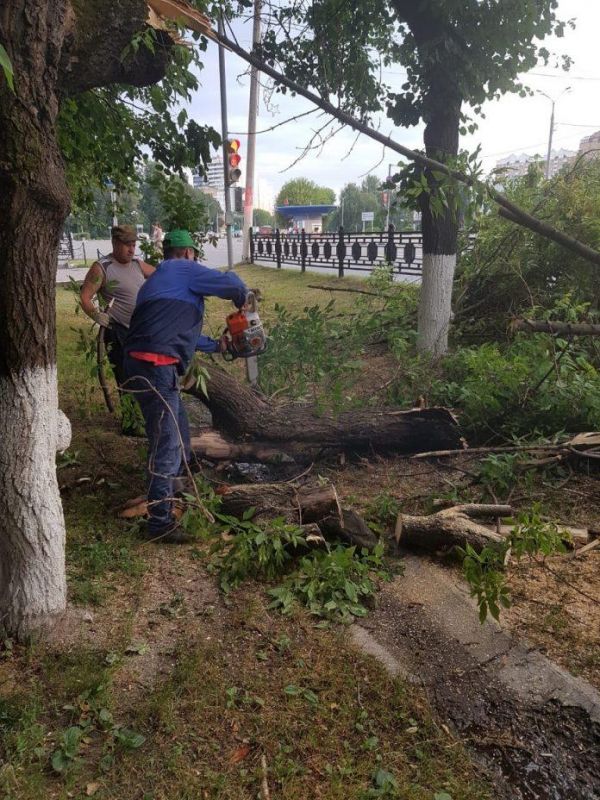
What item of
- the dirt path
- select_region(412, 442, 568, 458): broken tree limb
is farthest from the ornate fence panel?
the dirt path

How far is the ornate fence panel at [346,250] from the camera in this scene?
13477 mm

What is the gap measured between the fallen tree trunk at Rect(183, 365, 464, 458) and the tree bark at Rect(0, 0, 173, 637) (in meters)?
2.19

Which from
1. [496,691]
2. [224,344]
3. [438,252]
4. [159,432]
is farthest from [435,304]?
[496,691]

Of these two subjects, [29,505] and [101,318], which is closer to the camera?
[29,505]

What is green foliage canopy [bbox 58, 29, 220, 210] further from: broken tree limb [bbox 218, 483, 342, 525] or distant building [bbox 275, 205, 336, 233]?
distant building [bbox 275, 205, 336, 233]

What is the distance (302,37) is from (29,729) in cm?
557

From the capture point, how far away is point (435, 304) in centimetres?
650

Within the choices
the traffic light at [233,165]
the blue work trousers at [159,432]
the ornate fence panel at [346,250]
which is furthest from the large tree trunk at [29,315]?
the traffic light at [233,165]

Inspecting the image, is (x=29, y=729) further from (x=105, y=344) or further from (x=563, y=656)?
(x=105, y=344)

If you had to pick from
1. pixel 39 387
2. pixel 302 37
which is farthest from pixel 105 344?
pixel 302 37

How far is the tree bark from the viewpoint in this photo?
2051 mm

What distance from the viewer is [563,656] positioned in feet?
8.16

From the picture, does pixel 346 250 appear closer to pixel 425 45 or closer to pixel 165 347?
pixel 425 45

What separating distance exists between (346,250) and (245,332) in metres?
12.9
